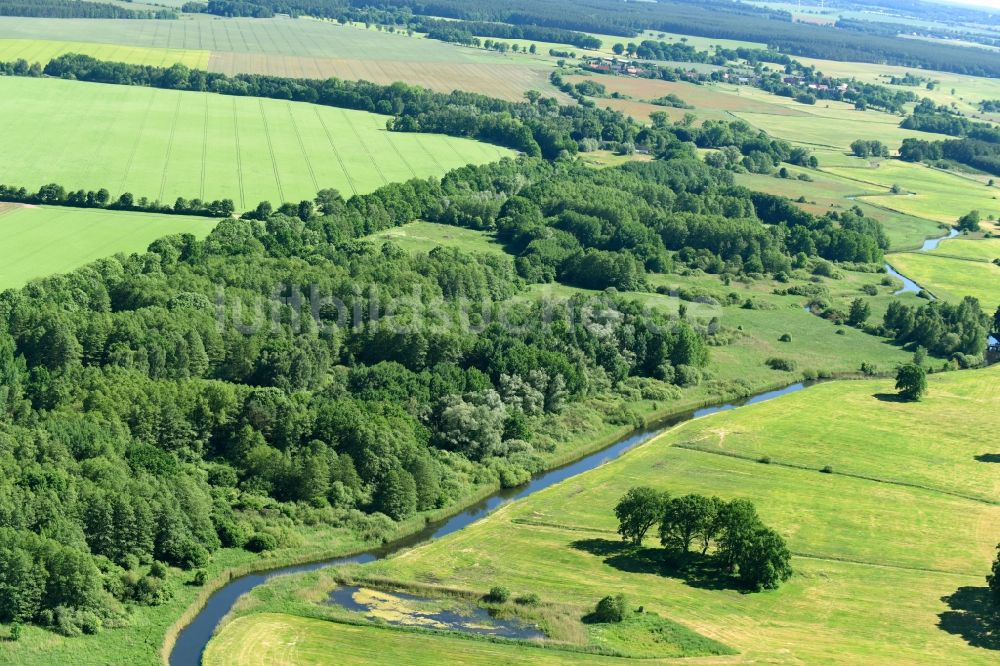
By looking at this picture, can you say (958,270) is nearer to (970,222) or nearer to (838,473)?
(970,222)

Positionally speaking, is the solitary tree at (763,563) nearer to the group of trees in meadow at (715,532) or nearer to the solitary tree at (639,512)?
the group of trees in meadow at (715,532)

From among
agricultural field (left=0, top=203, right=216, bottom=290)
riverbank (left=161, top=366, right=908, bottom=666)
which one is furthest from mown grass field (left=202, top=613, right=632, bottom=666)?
agricultural field (left=0, top=203, right=216, bottom=290)

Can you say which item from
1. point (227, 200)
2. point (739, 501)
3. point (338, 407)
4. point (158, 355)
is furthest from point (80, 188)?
point (739, 501)

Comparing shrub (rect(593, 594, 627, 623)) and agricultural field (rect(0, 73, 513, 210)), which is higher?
agricultural field (rect(0, 73, 513, 210))

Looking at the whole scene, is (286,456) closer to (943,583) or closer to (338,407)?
(338,407)

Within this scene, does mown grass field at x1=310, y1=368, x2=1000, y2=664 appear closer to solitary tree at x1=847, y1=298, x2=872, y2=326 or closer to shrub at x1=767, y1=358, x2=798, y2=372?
shrub at x1=767, y1=358, x2=798, y2=372

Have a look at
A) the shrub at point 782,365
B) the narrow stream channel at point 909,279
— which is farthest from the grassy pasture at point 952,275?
the shrub at point 782,365

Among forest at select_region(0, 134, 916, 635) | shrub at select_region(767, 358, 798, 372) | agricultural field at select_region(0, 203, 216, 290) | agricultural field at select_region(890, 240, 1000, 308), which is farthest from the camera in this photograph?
agricultural field at select_region(890, 240, 1000, 308)
